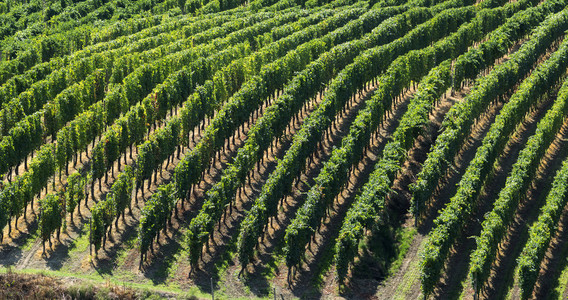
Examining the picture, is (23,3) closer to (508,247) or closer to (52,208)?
(52,208)

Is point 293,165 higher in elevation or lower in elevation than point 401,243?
higher

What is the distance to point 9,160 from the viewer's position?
60.5 metres

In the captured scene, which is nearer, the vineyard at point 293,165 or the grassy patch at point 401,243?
the vineyard at point 293,165

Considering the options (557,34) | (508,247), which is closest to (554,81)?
(557,34)

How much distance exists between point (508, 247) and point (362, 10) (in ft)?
173

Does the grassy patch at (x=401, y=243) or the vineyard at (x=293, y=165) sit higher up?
the vineyard at (x=293, y=165)

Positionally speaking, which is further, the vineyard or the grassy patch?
the grassy patch

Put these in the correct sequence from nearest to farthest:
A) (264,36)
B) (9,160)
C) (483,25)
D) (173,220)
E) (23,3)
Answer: (173,220)
(9,160)
(264,36)
(483,25)
(23,3)

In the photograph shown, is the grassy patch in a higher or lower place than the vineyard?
lower

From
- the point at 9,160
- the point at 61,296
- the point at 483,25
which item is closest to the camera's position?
the point at 61,296

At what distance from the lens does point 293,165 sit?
5759 centimetres

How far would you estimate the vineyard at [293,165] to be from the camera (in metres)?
51.2

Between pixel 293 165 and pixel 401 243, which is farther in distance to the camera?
pixel 293 165

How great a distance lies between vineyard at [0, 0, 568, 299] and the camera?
51.2 m
